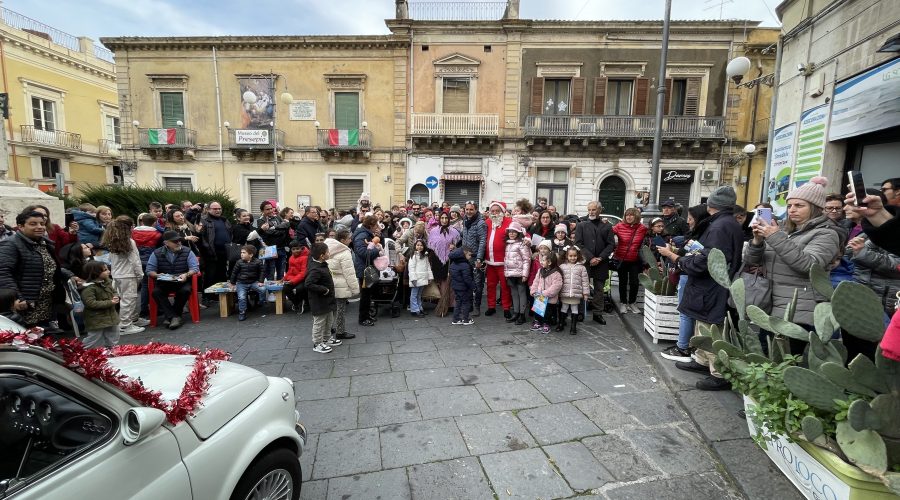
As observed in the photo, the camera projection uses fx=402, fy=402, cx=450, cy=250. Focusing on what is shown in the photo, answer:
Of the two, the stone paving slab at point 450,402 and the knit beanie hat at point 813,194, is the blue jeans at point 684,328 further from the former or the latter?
the stone paving slab at point 450,402

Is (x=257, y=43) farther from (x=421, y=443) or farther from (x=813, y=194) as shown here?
(x=813, y=194)

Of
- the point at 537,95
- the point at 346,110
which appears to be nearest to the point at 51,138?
the point at 346,110

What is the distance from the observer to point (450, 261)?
6.57m

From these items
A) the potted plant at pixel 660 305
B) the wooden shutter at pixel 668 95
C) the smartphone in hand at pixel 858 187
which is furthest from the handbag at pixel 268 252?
the wooden shutter at pixel 668 95

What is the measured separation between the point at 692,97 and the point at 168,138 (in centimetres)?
2411

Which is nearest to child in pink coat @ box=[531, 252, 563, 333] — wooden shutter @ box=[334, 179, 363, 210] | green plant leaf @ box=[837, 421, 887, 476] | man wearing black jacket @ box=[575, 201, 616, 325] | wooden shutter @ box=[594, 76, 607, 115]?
man wearing black jacket @ box=[575, 201, 616, 325]

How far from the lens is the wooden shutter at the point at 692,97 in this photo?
17.8m

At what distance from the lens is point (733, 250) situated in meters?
3.90

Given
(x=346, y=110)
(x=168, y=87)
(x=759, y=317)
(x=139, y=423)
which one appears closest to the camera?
(x=139, y=423)

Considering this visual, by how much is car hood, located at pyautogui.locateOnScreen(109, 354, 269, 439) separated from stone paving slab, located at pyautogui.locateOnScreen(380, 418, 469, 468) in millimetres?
1189

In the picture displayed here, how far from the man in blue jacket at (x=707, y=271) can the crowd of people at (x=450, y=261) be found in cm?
1

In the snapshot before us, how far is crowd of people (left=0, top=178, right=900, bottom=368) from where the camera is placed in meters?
3.37

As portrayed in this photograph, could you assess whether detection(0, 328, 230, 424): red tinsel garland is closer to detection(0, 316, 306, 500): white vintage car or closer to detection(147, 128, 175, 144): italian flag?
detection(0, 316, 306, 500): white vintage car

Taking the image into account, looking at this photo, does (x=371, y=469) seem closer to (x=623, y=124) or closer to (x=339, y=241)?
(x=339, y=241)
